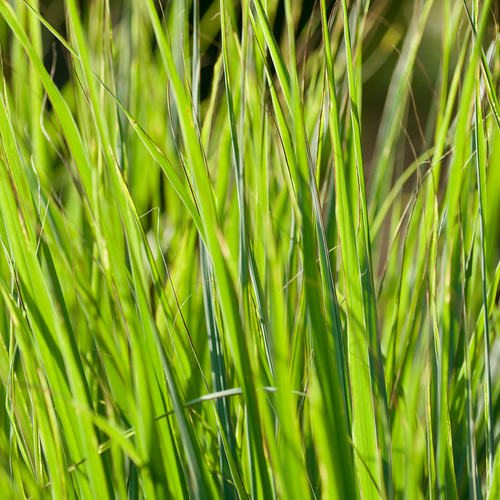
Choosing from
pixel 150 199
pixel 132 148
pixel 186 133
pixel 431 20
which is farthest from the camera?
pixel 431 20

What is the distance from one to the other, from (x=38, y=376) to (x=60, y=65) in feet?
3.05

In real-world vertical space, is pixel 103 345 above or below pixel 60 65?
below

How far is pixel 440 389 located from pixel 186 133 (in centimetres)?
20

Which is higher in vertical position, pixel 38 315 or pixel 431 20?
pixel 431 20

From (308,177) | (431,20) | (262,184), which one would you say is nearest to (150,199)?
(262,184)

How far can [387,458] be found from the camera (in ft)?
0.79

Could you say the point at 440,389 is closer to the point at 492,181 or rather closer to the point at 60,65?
the point at 492,181

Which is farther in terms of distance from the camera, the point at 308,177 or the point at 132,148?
the point at 132,148

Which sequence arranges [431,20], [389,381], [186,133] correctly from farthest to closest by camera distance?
[431,20] → [389,381] → [186,133]

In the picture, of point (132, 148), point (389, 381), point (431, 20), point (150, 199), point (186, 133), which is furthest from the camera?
point (431, 20)

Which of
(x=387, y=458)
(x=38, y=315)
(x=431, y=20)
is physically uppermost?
(x=431, y=20)

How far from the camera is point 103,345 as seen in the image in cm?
29

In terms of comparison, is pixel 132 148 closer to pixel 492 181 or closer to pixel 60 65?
pixel 492 181

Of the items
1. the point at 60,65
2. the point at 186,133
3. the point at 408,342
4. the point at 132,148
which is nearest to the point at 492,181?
the point at 408,342
